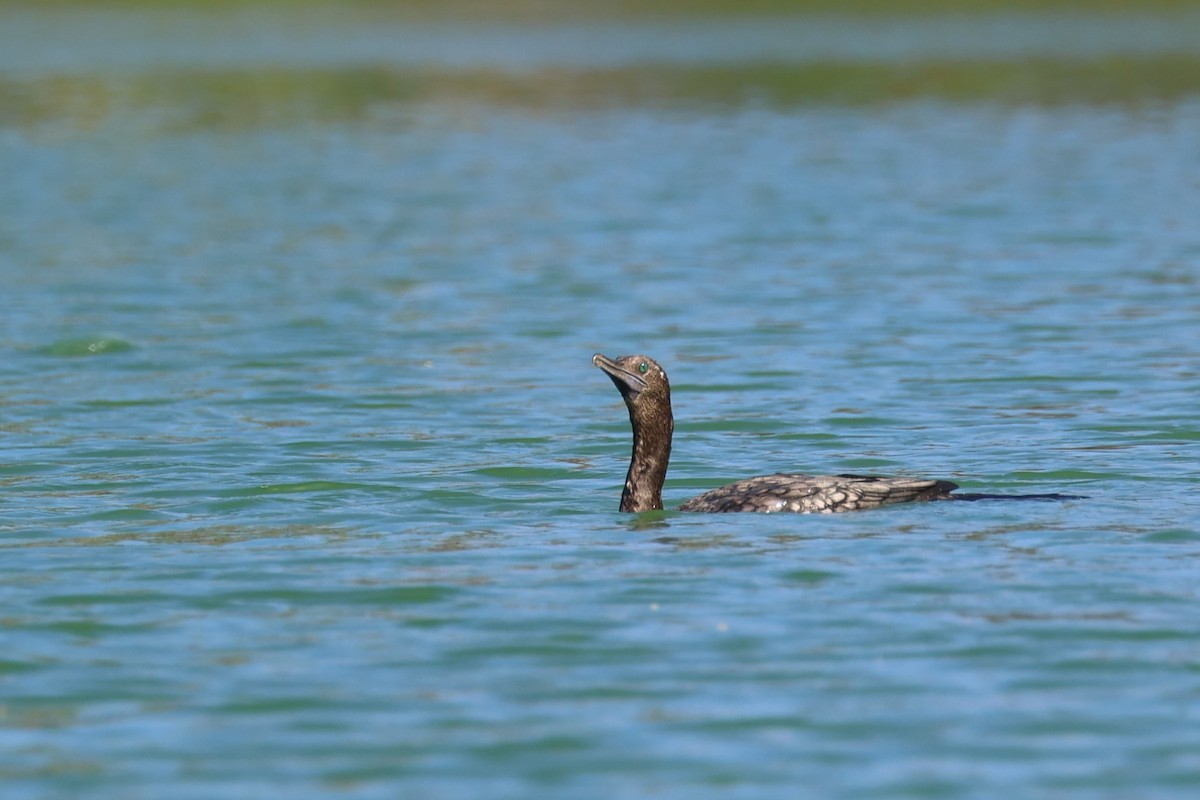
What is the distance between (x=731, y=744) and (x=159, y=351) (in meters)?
13.7

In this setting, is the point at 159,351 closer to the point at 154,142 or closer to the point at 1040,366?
the point at 1040,366

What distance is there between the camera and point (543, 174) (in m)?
38.5

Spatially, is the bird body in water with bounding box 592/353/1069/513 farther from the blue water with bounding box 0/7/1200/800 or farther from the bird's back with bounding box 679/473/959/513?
the blue water with bounding box 0/7/1200/800

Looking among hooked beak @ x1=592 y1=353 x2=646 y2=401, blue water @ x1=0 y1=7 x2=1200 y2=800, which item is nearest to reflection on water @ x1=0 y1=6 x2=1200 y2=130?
blue water @ x1=0 y1=7 x2=1200 y2=800

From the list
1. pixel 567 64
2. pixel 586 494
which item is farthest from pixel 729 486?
pixel 567 64

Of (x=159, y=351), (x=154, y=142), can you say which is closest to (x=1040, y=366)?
(x=159, y=351)

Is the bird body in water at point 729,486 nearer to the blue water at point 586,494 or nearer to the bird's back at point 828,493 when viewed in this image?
the bird's back at point 828,493

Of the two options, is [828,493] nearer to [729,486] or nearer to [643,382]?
[729,486]

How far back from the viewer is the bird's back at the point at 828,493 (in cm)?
1302

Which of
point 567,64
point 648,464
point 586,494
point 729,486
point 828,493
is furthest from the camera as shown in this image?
point 567,64

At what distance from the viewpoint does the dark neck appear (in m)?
13.4

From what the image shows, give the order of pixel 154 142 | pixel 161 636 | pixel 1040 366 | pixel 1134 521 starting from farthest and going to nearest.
Answer: pixel 154 142 → pixel 1040 366 → pixel 1134 521 → pixel 161 636

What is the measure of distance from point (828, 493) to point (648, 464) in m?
1.15

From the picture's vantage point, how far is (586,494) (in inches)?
569
